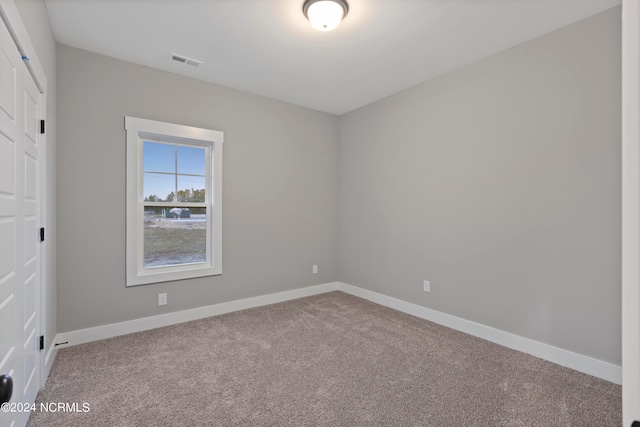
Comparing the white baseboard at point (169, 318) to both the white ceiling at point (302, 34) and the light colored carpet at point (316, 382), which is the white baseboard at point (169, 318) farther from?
the white ceiling at point (302, 34)

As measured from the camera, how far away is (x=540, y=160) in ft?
8.57

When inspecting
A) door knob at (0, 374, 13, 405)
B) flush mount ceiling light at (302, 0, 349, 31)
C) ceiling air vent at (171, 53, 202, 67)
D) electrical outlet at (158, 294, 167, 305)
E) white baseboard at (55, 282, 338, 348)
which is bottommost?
white baseboard at (55, 282, 338, 348)

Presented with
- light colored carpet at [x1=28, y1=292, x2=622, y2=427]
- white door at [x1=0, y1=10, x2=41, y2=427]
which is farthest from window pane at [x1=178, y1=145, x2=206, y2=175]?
light colored carpet at [x1=28, y1=292, x2=622, y2=427]

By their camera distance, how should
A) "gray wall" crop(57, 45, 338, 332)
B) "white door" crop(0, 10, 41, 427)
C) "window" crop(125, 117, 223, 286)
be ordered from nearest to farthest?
"white door" crop(0, 10, 41, 427)
"gray wall" crop(57, 45, 338, 332)
"window" crop(125, 117, 223, 286)

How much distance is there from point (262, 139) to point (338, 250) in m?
1.98

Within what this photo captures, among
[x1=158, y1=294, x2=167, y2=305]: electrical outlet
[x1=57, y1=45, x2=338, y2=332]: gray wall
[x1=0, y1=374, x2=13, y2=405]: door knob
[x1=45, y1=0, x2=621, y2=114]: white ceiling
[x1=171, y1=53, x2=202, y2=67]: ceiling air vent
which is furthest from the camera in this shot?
[x1=158, y1=294, x2=167, y2=305]: electrical outlet

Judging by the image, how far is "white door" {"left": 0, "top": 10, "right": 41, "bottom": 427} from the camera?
1.41m

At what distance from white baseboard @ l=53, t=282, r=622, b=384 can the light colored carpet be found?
0.09 metres

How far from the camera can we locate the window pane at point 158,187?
331 centimetres

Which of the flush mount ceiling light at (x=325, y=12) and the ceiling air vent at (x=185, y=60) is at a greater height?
the ceiling air vent at (x=185, y=60)

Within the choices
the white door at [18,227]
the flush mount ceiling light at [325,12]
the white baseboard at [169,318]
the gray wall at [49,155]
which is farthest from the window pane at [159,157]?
the flush mount ceiling light at [325,12]

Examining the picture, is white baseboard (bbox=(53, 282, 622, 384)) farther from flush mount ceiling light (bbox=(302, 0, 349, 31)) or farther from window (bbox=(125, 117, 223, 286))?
flush mount ceiling light (bbox=(302, 0, 349, 31))

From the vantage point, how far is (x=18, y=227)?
1.61m

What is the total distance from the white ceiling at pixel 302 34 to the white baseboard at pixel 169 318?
258 cm
